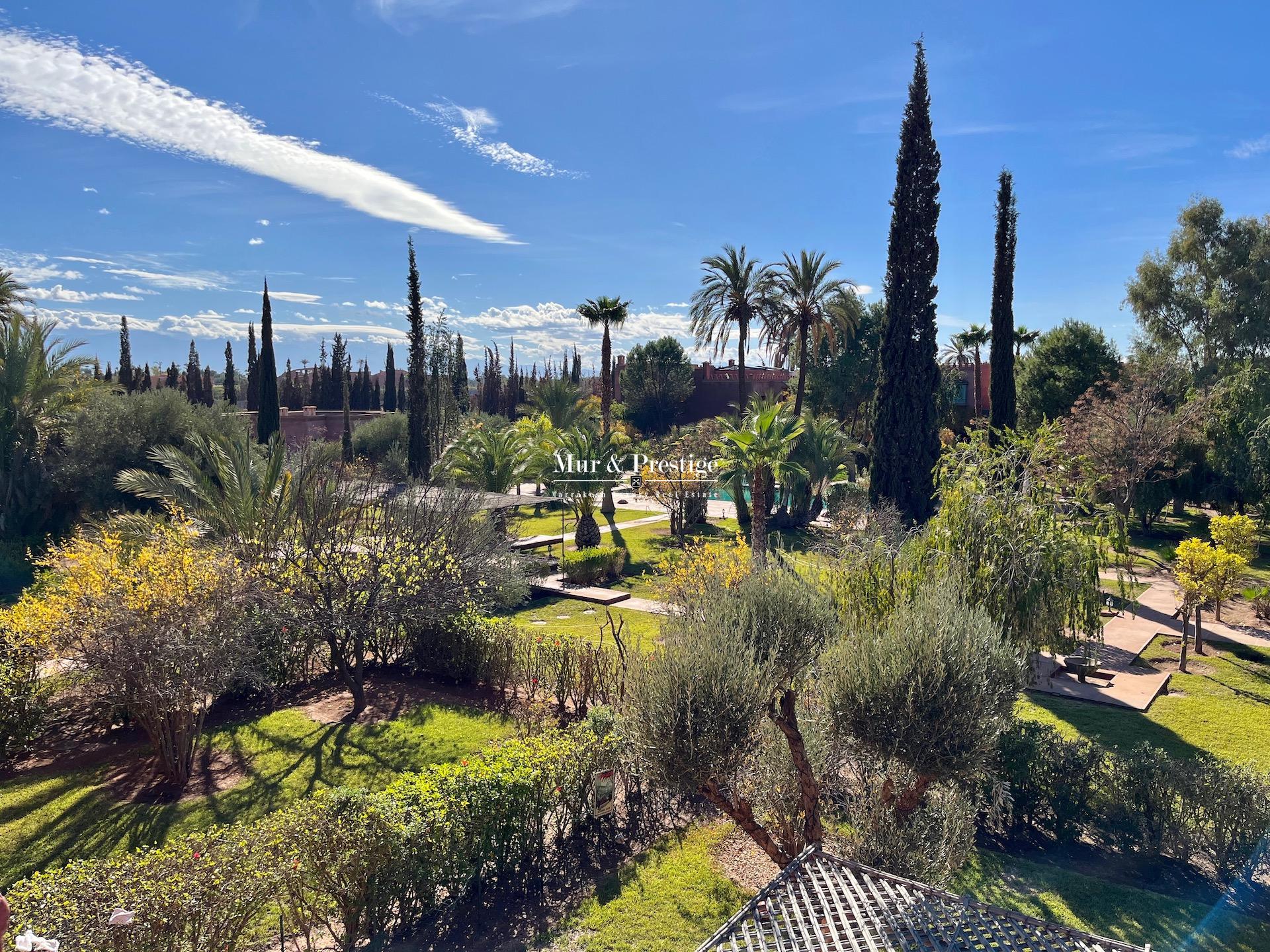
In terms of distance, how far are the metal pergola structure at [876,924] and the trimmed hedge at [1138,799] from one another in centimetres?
385

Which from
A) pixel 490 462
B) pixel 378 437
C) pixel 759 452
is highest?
pixel 759 452

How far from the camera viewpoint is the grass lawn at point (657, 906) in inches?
204

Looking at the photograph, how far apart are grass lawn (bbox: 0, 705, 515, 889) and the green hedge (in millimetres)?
1175

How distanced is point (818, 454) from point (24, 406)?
22589 millimetres

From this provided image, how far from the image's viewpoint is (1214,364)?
27.5 meters

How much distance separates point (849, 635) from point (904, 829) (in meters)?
1.47

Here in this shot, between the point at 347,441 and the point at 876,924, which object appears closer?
the point at 876,924

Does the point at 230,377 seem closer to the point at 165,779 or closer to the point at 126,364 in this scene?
the point at 126,364

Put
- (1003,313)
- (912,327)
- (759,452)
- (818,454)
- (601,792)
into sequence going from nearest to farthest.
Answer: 1. (601,792)
2. (759,452)
3. (912,327)
4. (1003,313)
5. (818,454)

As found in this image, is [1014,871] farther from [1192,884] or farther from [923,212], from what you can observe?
[923,212]

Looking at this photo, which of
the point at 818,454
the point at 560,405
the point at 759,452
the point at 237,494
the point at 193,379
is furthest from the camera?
the point at 193,379

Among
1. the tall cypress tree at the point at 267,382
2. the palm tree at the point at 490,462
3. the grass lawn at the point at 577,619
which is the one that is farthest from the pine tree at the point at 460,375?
the grass lawn at the point at 577,619

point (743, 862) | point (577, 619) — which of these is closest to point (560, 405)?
point (577, 619)

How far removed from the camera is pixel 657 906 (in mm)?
5625
